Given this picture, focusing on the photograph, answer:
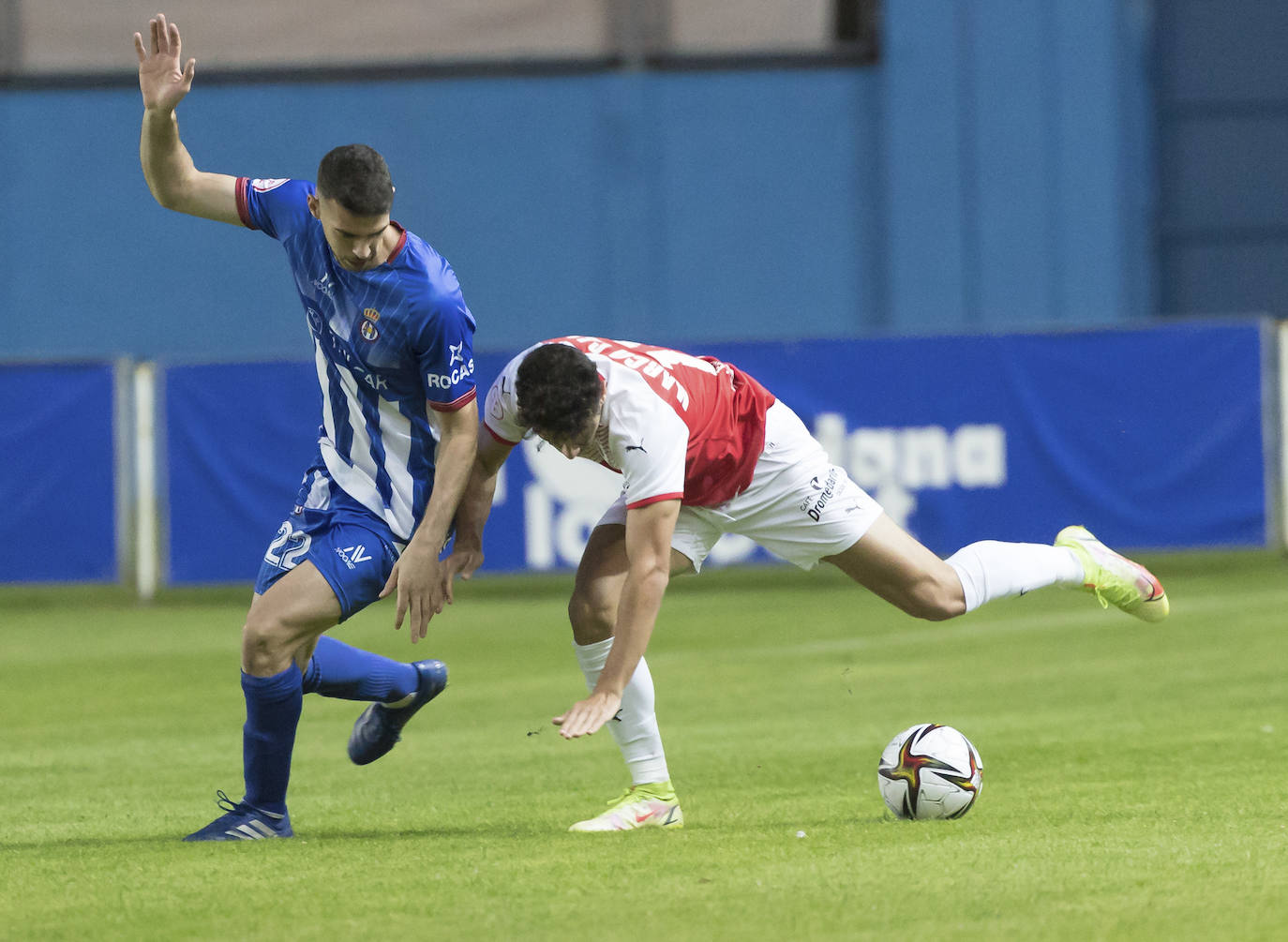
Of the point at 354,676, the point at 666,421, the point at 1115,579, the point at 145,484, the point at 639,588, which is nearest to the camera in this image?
the point at 639,588

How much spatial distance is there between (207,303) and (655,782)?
14.5 metres

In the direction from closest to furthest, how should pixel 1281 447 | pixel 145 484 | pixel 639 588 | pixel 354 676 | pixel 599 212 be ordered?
pixel 639 588, pixel 354 676, pixel 1281 447, pixel 145 484, pixel 599 212

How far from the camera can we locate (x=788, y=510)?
587 centimetres

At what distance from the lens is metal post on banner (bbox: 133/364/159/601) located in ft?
46.5

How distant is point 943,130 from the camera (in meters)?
19.0

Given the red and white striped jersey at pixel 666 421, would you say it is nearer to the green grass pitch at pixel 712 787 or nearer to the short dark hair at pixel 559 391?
the short dark hair at pixel 559 391

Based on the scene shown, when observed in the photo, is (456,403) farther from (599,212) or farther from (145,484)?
(599,212)

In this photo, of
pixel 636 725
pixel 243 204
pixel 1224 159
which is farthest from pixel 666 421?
pixel 1224 159

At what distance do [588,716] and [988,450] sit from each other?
9.55 m

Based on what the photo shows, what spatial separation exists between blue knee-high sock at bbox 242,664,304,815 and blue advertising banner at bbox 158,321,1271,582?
26.8 feet

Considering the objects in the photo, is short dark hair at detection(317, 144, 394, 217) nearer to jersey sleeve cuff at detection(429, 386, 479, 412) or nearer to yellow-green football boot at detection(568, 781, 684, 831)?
jersey sleeve cuff at detection(429, 386, 479, 412)

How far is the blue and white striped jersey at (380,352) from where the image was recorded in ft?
18.1

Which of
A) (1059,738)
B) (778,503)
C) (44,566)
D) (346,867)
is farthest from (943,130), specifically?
(346,867)

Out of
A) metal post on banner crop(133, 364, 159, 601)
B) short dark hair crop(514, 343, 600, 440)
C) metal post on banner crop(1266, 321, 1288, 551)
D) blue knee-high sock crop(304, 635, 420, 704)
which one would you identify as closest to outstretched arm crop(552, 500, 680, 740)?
short dark hair crop(514, 343, 600, 440)
